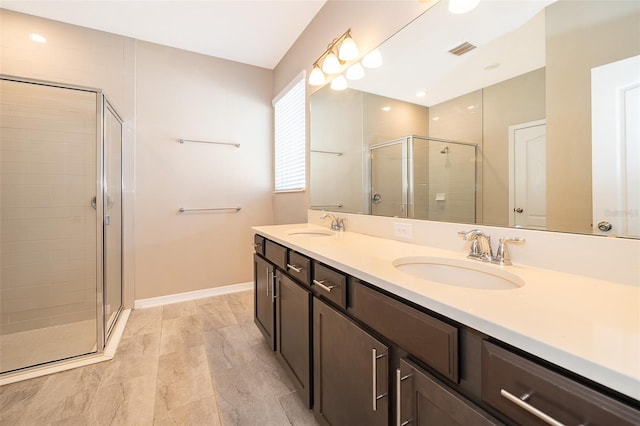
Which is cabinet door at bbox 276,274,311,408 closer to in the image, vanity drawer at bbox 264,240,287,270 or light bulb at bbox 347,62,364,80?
vanity drawer at bbox 264,240,287,270

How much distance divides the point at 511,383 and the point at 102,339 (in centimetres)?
234

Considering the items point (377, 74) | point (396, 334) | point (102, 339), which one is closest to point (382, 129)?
point (377, 74)

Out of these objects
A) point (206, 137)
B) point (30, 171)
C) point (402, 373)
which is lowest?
point (402, 373)

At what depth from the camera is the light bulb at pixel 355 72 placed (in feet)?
5.75

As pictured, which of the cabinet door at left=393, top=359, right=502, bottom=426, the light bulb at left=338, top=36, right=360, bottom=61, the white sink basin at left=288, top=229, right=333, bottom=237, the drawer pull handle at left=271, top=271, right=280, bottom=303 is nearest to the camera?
the cabinet door at left=393, top=359, right=502, bottom=426

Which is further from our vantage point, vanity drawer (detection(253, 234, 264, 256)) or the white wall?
the white wall

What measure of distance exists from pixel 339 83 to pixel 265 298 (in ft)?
5.19

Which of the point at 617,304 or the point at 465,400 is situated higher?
the point at 617,304

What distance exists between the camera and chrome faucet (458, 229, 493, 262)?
3.21 feet

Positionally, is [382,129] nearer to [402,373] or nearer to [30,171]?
[402,373]

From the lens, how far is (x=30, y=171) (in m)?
2.12

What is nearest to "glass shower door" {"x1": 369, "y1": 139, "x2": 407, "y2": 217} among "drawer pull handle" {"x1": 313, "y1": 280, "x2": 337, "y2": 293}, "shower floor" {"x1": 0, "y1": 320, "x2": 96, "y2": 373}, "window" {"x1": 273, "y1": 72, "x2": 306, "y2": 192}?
"drawer pull handle" {"x1": 313, "y1": 280, "x2": 337, "y2": 293}

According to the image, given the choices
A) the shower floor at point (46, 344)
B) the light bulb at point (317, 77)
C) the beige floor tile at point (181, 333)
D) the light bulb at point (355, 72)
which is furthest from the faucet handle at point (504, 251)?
the shower floor at point (46, 344)

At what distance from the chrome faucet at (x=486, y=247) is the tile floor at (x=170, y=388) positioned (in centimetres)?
107
